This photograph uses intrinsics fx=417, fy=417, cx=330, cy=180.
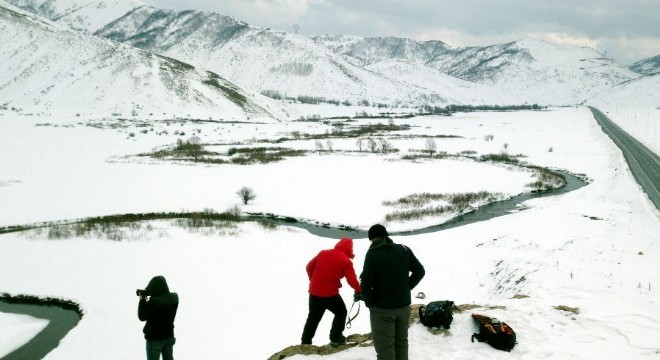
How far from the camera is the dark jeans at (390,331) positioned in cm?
627

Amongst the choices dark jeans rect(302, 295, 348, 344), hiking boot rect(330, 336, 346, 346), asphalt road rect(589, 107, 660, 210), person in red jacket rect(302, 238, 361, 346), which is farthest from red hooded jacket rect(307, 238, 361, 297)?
asphalt road rect(589, 107, 660, 210)

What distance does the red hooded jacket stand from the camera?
7.38 meters

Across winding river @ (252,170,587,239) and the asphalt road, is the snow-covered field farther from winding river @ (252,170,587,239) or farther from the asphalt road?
winding river @ (252,170,587,239)

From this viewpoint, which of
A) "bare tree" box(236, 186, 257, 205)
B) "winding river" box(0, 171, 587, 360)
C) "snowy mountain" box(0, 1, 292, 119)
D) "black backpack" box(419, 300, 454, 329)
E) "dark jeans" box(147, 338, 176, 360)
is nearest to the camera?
"dark jeans" box(147, 338, 176, 360)

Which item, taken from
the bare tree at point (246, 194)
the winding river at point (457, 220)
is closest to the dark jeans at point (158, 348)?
the winding river at point (457, 220)

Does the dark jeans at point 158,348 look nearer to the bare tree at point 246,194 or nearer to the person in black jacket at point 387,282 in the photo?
the person in black jacket at point 387,282

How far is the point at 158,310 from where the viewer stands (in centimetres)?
752

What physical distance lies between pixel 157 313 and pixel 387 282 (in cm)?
431

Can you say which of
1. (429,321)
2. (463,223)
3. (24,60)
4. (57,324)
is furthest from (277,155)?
(24,60)

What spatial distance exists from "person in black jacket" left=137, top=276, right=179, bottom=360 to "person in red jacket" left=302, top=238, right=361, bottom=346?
2.50 m

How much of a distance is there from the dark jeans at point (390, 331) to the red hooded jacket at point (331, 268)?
107 centimetres

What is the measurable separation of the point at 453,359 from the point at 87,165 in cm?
4985

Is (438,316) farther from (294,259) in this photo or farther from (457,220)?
(457,220)

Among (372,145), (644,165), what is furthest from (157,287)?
(372,145)
